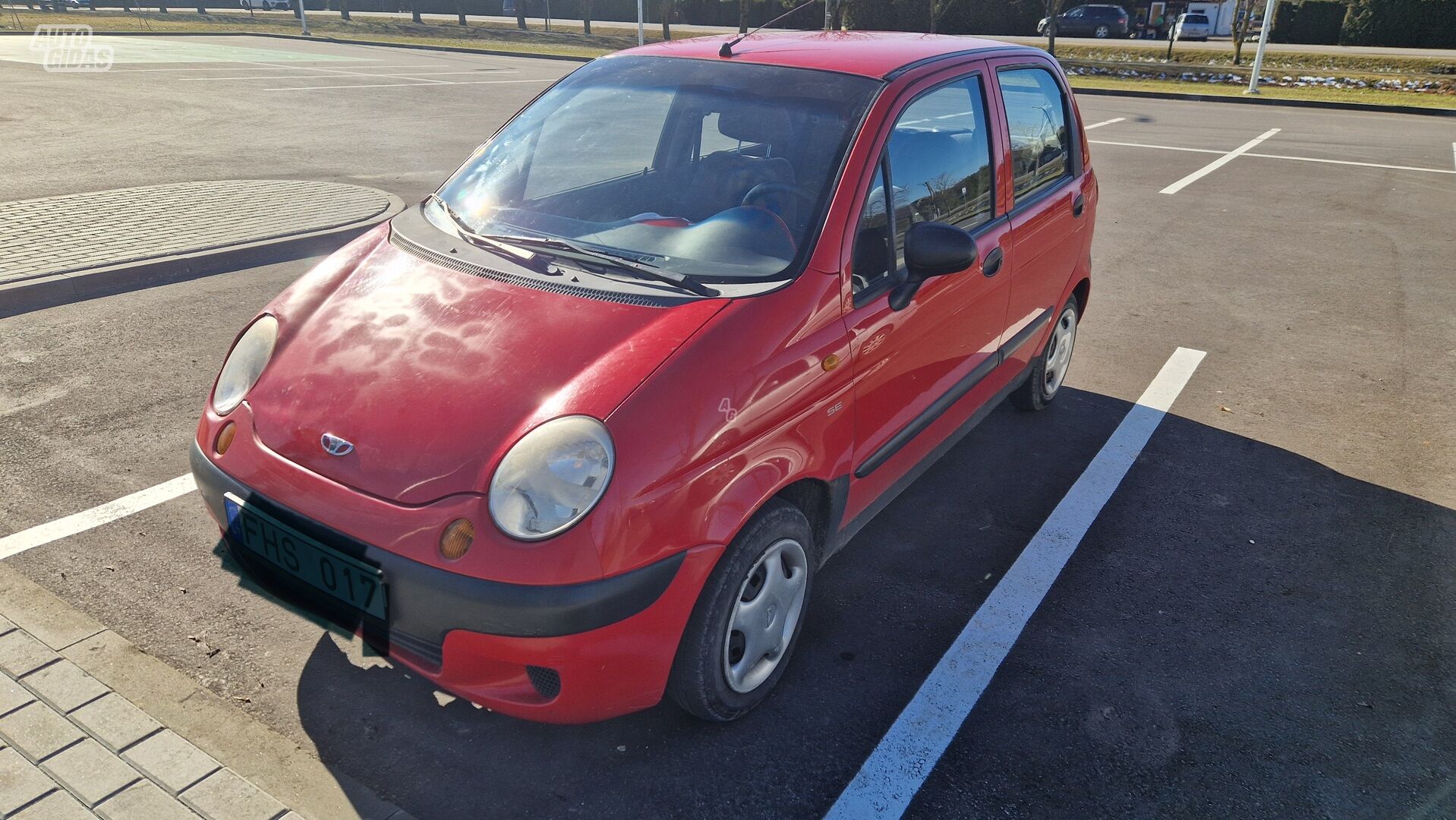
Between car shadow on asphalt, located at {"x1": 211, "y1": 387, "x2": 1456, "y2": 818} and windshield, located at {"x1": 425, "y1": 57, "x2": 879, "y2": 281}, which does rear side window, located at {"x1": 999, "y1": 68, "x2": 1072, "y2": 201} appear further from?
car shadow on asphalt, located at {"x1": 211, "y1": 387, "x2": 1456, "y2": 818}

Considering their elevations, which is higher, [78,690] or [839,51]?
[839,51]

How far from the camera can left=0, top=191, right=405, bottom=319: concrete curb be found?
5.99 m

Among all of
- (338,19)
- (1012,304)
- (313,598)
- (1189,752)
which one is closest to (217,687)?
(313,598)

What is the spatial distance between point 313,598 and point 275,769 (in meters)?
0.49

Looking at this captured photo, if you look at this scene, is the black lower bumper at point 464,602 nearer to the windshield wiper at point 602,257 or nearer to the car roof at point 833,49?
the windshield wiper at point 602,257

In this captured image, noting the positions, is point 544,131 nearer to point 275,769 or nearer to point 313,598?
point 313,598

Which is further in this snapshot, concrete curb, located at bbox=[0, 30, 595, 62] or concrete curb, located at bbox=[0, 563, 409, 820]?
concrete curb, located at bbox=[0, 30, 595, 62]

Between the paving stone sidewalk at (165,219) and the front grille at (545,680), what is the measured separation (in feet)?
17.9

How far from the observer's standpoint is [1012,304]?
4207 mm

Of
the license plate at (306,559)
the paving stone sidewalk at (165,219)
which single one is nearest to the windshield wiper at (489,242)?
the license plate at (306,559)

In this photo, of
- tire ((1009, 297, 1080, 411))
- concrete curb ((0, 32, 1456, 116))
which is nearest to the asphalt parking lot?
Result: tire ((1009, 297, 1080, 411))

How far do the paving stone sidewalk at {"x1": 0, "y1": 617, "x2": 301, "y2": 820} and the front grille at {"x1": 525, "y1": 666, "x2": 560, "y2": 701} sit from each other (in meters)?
0.69

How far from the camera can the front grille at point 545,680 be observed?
7.95ft

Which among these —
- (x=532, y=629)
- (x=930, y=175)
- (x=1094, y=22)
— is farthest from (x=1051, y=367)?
(x=1094, y=22)
